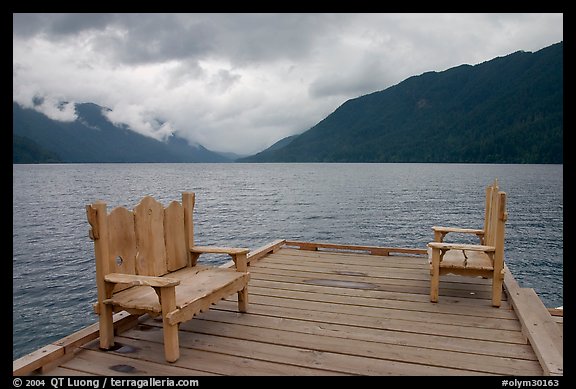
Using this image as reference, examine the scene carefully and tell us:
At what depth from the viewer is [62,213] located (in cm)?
3481

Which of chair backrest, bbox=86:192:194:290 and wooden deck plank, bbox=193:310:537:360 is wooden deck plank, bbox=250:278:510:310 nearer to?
wooden deck plank, bbox=193:310:537:360

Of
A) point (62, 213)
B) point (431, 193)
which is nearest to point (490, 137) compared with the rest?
point (431, 193)

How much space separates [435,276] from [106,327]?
374 centimetres

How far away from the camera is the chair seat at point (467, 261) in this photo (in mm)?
5012

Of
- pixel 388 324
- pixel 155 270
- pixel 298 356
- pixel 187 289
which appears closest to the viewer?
pixel 298 356

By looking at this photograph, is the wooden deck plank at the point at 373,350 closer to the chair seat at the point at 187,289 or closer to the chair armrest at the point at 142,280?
Answer: the chair seat at the point at 187,289

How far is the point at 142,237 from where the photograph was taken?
4309 millimetres

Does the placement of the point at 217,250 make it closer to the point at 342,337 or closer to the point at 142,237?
the point at 142,237

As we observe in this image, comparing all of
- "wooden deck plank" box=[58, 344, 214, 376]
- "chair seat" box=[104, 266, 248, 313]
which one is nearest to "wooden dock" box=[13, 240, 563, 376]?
"wooden deck plank" box=[58, 344, 214, 376]

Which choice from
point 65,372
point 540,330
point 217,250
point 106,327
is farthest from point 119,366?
point 540,330

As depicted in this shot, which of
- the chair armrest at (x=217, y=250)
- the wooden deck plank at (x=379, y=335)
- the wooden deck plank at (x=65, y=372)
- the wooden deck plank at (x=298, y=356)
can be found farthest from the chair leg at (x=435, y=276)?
the wooden deck plank at (x=65, y=372)

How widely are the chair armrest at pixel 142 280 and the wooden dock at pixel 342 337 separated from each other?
596mm

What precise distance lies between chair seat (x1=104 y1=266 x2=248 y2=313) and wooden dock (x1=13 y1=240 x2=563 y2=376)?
1.27 ft
